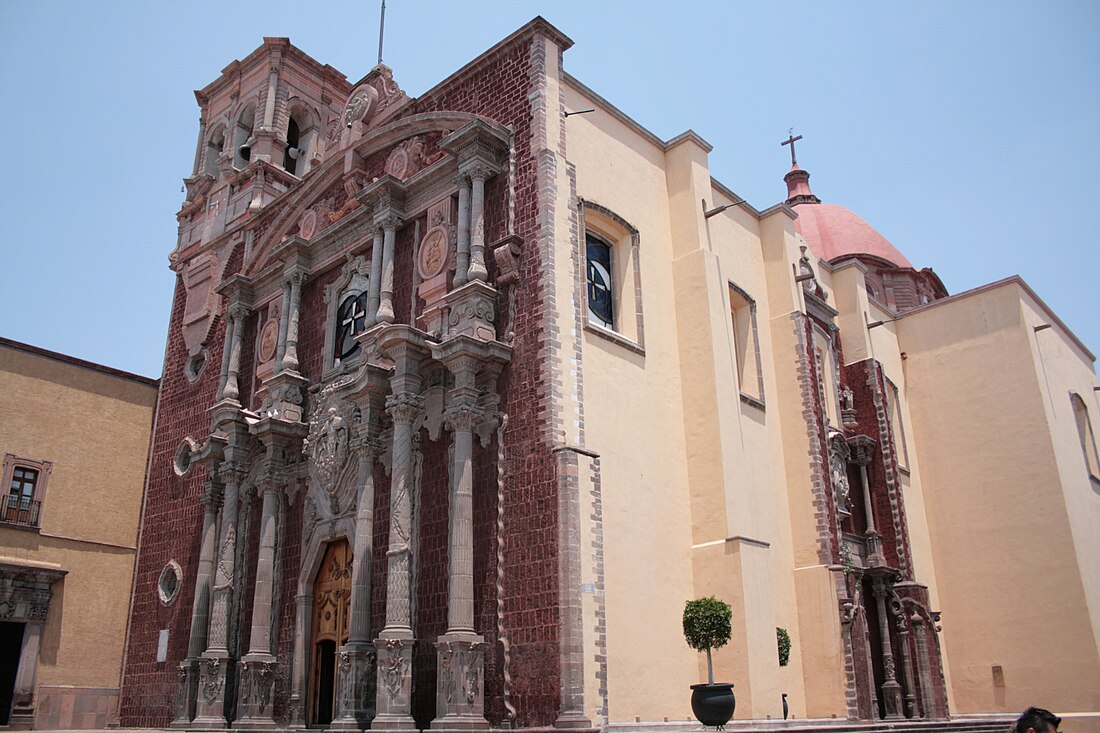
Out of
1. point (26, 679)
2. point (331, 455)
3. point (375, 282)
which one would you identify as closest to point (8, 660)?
point (26, 679)

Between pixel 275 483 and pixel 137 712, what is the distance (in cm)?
638

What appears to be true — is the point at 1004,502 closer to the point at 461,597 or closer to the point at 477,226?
the point at 477,226

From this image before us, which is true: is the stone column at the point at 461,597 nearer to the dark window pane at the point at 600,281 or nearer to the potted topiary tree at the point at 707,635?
the dark window pane at the point at 600,281

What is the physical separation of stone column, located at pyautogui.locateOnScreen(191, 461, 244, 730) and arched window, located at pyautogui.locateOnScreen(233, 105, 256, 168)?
31.1 ft

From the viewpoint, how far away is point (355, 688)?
45.1ft

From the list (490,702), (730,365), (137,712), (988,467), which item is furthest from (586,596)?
(988,467)

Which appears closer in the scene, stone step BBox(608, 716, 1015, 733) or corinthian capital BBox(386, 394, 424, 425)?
stone step BBox(608, 716, 1015, 733)

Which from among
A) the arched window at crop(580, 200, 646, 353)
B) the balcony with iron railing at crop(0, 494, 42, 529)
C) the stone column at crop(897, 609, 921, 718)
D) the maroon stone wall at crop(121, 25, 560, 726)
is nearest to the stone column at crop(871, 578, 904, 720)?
the stone column at crop(897, 609, 921, 718)

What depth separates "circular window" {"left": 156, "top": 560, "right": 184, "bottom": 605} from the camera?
20.0m

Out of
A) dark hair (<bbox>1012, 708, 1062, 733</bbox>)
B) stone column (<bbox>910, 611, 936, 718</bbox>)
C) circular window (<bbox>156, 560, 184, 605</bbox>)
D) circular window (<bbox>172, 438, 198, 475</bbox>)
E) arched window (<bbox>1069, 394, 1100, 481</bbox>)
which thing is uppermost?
arched window (<bbox>1069, 394, 1100, 481</bbox>)

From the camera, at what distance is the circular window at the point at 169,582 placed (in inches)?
787

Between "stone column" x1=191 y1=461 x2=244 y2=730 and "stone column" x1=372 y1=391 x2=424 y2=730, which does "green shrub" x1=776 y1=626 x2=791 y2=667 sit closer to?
"stone column" x1=372 y1=391 x2=424 y2=730

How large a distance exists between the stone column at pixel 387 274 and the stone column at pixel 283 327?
318cm

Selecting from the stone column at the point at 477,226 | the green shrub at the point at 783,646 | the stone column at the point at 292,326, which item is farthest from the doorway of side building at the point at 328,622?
the green shrub at the point at 783,646
